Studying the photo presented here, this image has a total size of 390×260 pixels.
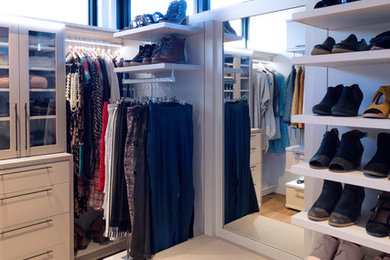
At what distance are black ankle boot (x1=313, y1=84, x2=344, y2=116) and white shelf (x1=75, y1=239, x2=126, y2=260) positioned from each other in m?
2.23

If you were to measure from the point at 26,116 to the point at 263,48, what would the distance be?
160 cm

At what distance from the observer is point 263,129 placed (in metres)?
1.92

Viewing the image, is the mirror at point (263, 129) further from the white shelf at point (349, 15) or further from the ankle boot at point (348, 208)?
the ankle boot at point (348, 208)

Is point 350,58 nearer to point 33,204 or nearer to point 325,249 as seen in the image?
point 325,249

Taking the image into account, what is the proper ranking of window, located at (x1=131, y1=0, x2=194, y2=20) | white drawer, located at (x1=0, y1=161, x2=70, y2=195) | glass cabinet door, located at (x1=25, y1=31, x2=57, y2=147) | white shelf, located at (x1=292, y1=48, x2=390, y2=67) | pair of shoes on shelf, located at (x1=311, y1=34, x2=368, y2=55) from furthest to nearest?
window, located at (x1=131, y1=0, x2=194, y2=20) < glass cabinet door, located at (x1=25, y1=31, x2=57, y2=147) < white drawer, located at (x1=0, y1=161, x2=70, y2=195) < pair of shoes on shelf, located at (x1=311, y1=34, x2=368, y2=55) < white shelf, located at (x1=292, y1=48, x2=390, y2=67)

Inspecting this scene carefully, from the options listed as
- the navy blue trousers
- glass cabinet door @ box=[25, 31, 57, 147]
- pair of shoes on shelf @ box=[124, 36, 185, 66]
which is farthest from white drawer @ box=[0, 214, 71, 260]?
pair of shoes on shelf @ box=[124, 36, 185, 66]

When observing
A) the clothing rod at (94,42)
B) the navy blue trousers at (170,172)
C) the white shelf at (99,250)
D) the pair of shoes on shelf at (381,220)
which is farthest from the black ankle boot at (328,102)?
the white shelf at (99,250)

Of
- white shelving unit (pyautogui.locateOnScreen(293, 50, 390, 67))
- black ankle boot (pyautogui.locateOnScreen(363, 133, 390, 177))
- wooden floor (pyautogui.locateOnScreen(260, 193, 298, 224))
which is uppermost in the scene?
white shelving unit (pyautogui.locateOnScreen(293, 50, 390, 67))

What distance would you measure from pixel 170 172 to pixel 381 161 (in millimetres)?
1176

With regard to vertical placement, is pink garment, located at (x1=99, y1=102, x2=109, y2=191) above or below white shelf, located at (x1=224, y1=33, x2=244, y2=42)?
below

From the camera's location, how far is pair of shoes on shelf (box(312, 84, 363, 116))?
1289 mm

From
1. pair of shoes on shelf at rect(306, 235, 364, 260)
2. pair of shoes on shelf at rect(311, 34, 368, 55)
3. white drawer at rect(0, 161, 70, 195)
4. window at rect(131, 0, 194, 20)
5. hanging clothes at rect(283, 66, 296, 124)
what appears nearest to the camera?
Answer: pair of shoes on shelf at rect(311, 34, 368, 55)

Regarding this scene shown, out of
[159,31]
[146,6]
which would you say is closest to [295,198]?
[159,31]

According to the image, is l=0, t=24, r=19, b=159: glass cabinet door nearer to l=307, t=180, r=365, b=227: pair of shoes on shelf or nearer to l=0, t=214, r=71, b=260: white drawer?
l=0, t=214, r=71, b=260: white drawer
